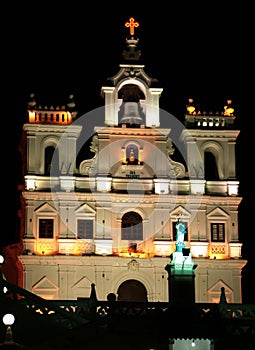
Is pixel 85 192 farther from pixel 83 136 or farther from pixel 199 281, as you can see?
pixel 199 281

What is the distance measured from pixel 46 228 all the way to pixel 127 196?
508 centimetres

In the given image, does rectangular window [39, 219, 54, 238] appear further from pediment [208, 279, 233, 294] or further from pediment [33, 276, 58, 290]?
pediment [208, 279, 233, 294]

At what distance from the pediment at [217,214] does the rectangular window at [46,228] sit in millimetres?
9224

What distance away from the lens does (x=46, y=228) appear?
190 feet

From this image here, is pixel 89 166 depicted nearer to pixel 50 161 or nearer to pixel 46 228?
pixel 50 161

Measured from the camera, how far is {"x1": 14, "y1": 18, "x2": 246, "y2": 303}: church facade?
189 ft

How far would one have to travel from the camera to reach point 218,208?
196ft

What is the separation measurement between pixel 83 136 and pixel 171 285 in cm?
2233

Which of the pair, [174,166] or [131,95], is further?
[131,95]

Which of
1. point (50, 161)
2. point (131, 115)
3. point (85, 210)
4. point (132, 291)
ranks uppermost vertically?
point (131, 115)

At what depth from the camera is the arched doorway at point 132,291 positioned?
58.0 metres

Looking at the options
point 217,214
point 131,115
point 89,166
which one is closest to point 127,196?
point 89,166

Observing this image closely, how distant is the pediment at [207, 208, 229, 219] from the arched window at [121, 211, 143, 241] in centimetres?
411

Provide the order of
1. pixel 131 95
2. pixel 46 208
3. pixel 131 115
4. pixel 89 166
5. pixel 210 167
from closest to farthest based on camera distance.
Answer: pixel 46 208 → pixel 89 166 → pixel 131 115 → pixel 131 95 → pixel 210 167
